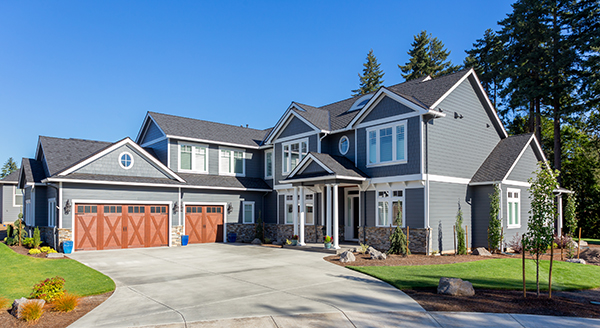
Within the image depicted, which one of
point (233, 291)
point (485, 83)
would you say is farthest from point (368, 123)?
point (485, 83)

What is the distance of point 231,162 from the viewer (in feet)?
85.2

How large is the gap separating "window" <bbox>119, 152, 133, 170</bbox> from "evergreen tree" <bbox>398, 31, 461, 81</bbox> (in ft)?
110

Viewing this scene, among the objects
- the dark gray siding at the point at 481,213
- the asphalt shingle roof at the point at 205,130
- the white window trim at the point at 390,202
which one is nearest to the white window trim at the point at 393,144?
the white window trim at the point at 390,202

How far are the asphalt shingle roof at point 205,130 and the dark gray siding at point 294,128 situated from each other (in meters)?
3.06

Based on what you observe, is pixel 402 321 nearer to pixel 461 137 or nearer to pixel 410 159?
pixel 410 159

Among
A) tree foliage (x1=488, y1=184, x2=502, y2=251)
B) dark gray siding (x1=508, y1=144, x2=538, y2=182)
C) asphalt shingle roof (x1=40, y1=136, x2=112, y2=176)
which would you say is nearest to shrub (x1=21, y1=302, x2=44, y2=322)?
asphalt shingle roof (x1=40, y1=136, x2=112, y2=176)

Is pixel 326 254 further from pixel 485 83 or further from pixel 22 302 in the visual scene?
pixel 485 83

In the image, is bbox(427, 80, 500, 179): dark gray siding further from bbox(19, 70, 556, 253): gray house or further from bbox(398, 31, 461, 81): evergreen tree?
bbox(398, 31, 461, 81): evergreen tree

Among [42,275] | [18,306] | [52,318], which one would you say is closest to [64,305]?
[52,318]

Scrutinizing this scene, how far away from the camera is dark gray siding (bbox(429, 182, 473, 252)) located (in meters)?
17.8

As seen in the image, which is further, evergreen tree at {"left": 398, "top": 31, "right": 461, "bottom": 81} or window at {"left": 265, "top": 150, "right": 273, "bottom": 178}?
evergreen tree at {"left": 398, "top": 31, "right": 461, "bottom": 81}

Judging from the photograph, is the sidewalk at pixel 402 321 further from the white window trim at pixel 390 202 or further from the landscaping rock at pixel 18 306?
the white window trim at pixel 390 202

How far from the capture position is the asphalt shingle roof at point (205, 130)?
2420 centimetres

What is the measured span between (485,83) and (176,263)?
31563 mm
